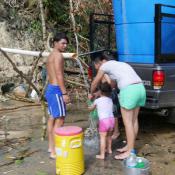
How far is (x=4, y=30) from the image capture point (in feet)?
37.1

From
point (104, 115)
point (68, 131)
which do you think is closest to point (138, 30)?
point (104, 115)

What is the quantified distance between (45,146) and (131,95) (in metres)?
1.70

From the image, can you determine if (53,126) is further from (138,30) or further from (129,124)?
(138,30)

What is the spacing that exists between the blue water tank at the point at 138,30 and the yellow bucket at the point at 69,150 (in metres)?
2.16

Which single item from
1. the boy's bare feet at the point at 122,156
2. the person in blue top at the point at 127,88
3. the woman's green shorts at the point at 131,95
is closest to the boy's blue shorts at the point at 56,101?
the person in blue top at the point at 127,88

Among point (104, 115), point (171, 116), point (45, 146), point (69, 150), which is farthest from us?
point (171, 116)

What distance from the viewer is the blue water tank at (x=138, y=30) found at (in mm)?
6242

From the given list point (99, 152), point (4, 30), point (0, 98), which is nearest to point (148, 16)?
point (99, 152)

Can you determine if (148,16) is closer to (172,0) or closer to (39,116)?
(172,0)

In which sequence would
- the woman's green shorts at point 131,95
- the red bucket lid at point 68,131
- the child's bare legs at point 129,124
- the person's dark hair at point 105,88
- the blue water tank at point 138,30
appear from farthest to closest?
the blue water tank at point 138,30 < the person's dark hair at point 105,88 < the child's bare legs at point 129,124 < the woman's green shorts at point 131,95 < the red bucket lid at point 68,131

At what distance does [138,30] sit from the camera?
6395 millimetres

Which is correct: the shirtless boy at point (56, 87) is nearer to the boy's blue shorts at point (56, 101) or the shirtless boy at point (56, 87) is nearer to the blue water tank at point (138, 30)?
the boy's blue shorts at point (56, 101)

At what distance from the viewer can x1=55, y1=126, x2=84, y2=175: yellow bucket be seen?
4.61 meters

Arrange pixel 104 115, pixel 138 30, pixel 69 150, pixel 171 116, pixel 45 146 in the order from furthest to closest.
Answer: pixel 171 116 → pixel 138 30 → pixel 45 146 → pixel 104 115 → pixel 69 150
